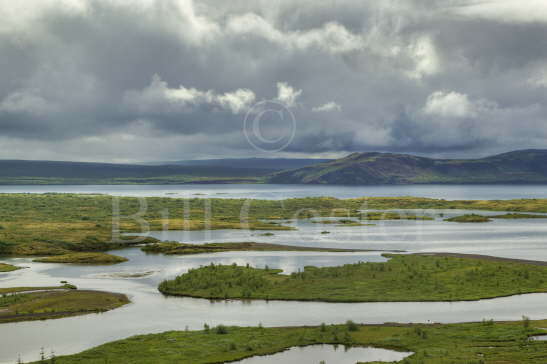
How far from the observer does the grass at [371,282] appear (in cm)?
6069

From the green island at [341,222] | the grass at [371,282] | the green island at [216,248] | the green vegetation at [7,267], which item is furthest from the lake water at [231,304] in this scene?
the green island at [341,222]

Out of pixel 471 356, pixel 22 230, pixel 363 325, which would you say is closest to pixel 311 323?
pixel 363 325

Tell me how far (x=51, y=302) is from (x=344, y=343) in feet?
116

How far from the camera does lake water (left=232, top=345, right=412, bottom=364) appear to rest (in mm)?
38688

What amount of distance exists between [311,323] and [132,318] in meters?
18.8

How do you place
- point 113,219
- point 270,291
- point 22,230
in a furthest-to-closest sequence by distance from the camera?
point 113,219 → point 22,230 → point 270,291

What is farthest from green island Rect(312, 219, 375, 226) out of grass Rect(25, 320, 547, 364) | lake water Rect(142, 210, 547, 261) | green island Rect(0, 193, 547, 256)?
grass Rect(25, 320, 547, 364)

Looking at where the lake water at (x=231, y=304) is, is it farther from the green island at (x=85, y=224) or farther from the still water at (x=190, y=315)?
the green island at (x=85, y=224)

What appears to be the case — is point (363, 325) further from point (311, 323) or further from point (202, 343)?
point (202, 343)

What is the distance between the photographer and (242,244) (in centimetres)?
11412

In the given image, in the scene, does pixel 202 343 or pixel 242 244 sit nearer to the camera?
pixel 202 343

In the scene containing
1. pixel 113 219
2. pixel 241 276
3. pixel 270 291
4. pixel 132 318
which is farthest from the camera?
pixel 113 219

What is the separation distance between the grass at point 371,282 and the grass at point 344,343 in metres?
13.8

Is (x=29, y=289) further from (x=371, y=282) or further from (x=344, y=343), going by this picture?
(x=371, y=282)
